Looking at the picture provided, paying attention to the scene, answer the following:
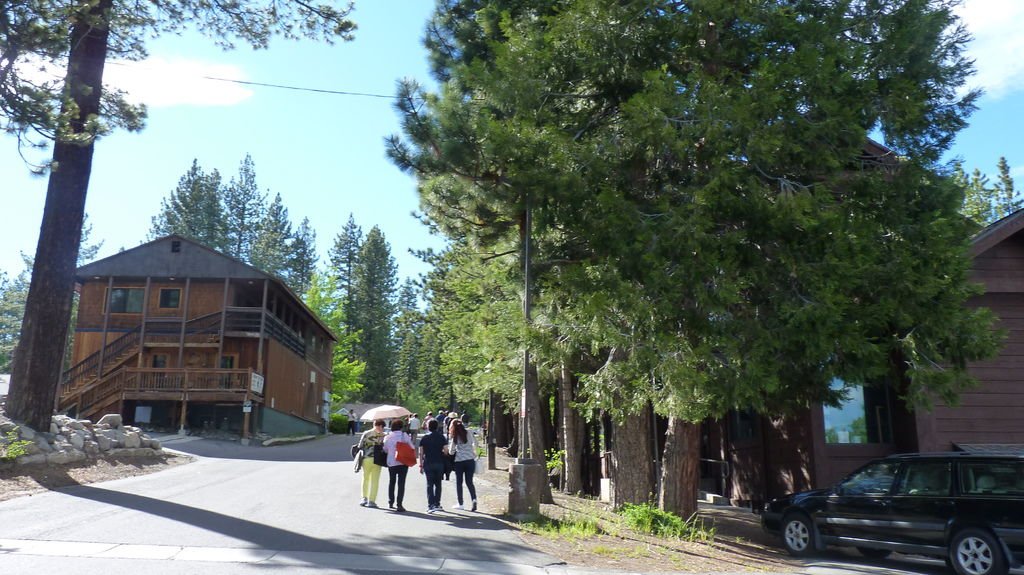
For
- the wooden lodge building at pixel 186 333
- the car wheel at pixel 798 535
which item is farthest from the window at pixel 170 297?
the car wheel at pixel 798 535

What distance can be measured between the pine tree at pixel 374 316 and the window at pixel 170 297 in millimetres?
34672

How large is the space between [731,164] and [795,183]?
3.17 ft

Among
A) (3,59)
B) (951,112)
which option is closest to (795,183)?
(951,112)

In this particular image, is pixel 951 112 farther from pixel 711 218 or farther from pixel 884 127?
pixel 711 218

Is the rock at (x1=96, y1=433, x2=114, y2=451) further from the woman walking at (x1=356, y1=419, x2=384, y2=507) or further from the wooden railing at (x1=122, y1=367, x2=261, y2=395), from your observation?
the wooden railing at (x1=122, y1=367, x2=261, y2=395)

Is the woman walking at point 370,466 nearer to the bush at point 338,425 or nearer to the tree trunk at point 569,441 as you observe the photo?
the tree trunk at point 569,441

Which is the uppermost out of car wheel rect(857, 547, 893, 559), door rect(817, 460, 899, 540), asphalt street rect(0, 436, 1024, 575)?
door rect(817, 460, 899, 540)

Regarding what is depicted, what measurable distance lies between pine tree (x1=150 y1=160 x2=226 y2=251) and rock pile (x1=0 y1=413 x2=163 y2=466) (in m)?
49.1

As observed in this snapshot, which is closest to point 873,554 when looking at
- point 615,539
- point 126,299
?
point 615,539

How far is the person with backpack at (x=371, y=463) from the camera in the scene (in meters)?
12.4

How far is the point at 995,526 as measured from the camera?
29.0 feet

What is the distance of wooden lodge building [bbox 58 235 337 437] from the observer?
30844 millimetres

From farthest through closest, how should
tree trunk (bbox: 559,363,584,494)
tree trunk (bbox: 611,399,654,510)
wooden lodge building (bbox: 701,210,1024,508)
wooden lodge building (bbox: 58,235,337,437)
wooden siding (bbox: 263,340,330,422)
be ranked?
1. wooden siding (bbox: 263,340,330,422)
2. wooden lodge building (bbox: 58,235,337,437)
3. tree trunk (bbox: 559,363,584,494)
4. wooden lodge building (bbox: 701,210,1024,508)
5. tree trunk (bbox: 611,399,654,510)

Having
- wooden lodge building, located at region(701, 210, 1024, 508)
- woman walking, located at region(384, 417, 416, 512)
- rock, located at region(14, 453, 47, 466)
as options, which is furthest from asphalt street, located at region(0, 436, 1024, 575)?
wooden lodge building, located at region(701, 210, 1024, 508)
